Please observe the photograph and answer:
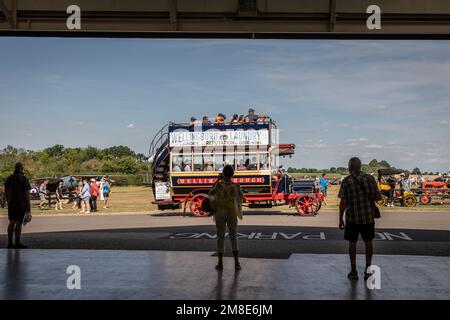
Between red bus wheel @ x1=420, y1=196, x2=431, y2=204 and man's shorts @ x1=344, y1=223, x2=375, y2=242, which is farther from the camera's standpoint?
red bus wheel @ x1=420, y1=196, x2=431, y2=204

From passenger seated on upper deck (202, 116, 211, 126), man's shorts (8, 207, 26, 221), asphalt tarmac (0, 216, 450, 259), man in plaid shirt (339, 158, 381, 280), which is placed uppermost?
passenger seated on upper deck (202, 116, 211, 126)

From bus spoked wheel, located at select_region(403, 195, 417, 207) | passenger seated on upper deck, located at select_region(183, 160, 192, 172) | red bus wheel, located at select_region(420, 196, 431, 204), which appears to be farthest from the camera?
red bus wheel, located at select_region(420, 196, 431, 204)

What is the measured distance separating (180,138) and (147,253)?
1240cm

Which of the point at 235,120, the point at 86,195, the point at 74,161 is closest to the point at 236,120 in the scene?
the point at 235,120

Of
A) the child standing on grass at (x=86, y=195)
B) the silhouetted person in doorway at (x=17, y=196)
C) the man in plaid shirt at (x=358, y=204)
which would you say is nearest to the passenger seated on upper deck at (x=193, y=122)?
the child standing on grass at (x=86, y=195)

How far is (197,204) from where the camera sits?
23.2 m

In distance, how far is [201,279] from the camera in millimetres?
8414

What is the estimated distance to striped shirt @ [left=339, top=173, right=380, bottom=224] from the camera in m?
8.39

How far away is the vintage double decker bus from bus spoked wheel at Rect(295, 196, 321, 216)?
0.77 ft

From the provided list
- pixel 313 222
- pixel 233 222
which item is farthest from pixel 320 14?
pixel 313 222

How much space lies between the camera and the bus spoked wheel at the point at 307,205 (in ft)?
78.0

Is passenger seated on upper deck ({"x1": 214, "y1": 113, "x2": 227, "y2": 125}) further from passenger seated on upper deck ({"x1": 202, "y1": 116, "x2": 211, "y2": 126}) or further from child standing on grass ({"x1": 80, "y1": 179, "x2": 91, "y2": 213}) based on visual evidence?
child standing on grass ({"x1": 80, "y1": 179, "x2": 91, "y2": 213})

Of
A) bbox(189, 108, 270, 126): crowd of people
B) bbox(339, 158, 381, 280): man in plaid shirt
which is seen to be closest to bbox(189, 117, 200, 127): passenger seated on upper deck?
bbox(189, 108, 270, 126): crowd of people

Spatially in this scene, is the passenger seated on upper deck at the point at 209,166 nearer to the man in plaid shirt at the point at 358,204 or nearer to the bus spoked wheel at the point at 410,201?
the bus spoked wheel at the point at 410,201
